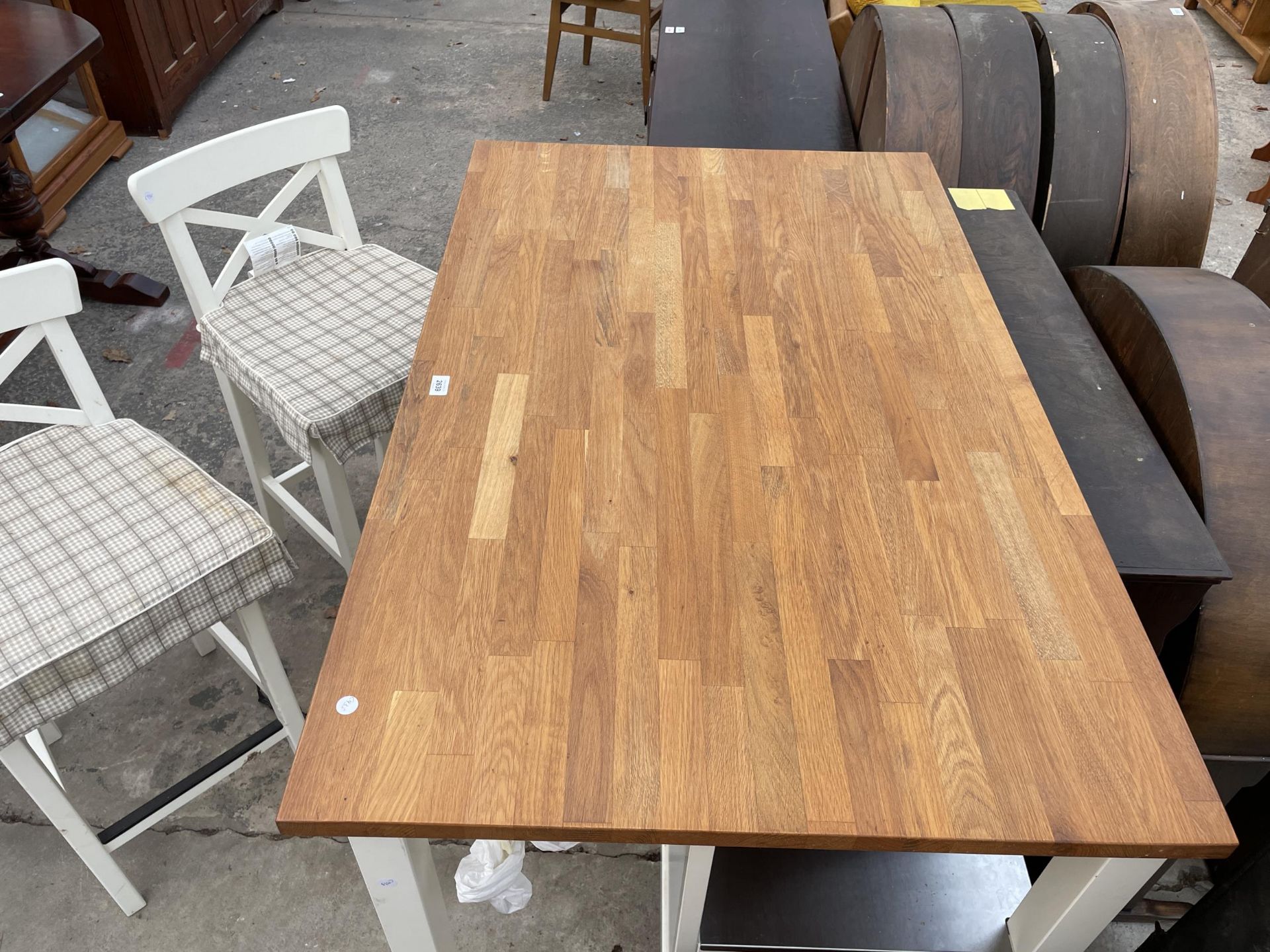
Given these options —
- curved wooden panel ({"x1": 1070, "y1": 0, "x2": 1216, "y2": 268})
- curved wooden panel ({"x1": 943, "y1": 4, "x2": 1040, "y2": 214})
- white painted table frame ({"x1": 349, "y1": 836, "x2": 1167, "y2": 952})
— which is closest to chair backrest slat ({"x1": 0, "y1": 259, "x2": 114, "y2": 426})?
white painted table frame ({"x1": 349, "y1": 836, "x2": 1167, "y2": 952})

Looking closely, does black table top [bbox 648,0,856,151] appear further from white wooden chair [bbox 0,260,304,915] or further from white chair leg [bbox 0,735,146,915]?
white chair leg [bbox 0,735,146,915]

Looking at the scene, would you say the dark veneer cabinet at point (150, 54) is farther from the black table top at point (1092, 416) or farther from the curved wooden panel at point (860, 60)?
the black table top at point (1092, 416)

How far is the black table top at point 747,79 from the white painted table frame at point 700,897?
2.16 m

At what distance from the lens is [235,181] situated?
2000 millimetres

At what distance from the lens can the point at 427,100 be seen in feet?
15.0

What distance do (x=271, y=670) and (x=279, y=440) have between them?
1281 millimetres

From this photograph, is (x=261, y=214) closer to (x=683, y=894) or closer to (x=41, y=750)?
(x=41, y=750)

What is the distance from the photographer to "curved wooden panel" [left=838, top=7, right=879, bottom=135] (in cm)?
281

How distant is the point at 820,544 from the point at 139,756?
1.64 m

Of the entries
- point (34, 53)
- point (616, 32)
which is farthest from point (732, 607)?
point (616, 32)

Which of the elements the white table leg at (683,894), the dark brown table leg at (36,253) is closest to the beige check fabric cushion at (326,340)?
the white table leg at (683,894)

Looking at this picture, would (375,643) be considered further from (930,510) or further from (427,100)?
(427,100)

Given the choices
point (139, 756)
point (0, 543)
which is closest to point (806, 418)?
point (0, 543)

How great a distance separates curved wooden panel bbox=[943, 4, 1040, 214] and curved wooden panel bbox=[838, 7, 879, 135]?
0.86ft
